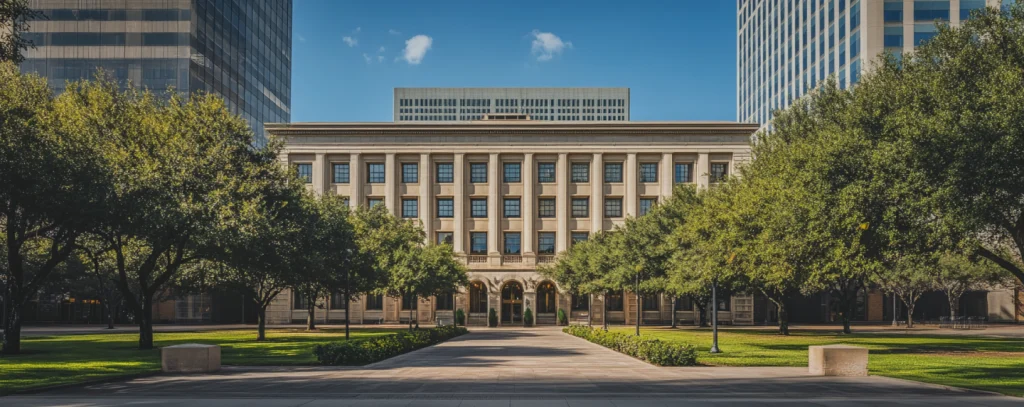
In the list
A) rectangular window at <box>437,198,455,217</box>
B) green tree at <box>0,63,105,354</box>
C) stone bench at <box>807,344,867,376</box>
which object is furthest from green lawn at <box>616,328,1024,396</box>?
rectangular window at <box>437,198,455,217</box>

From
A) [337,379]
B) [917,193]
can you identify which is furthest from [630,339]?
[337,379]

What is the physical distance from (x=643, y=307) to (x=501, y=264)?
1527 cm

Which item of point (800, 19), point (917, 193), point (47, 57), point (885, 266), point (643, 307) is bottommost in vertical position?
point (643, 307)

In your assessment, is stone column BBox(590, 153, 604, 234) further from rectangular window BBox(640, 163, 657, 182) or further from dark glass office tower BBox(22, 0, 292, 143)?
dark glass office tower BBox(22, 0, 292, 143)

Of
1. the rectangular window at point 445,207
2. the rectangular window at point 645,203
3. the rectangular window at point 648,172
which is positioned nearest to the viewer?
the rectangular window at point 645,203

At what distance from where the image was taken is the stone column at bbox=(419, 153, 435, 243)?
84.4 metres

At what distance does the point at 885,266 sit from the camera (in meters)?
31.1

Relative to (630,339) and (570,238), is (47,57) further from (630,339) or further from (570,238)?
(630,339)

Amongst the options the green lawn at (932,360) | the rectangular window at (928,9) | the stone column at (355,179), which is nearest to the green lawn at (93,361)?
the green lawn at (932,360)

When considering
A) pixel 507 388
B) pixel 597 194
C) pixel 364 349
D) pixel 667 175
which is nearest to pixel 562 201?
pixel 597 194

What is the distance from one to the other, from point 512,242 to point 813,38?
46204 millimetres

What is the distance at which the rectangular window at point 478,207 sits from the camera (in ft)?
283

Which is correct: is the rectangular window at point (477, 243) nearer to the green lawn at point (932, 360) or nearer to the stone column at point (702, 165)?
the stone column at point (702, 165)

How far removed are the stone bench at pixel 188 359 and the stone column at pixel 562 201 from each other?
202 ft
